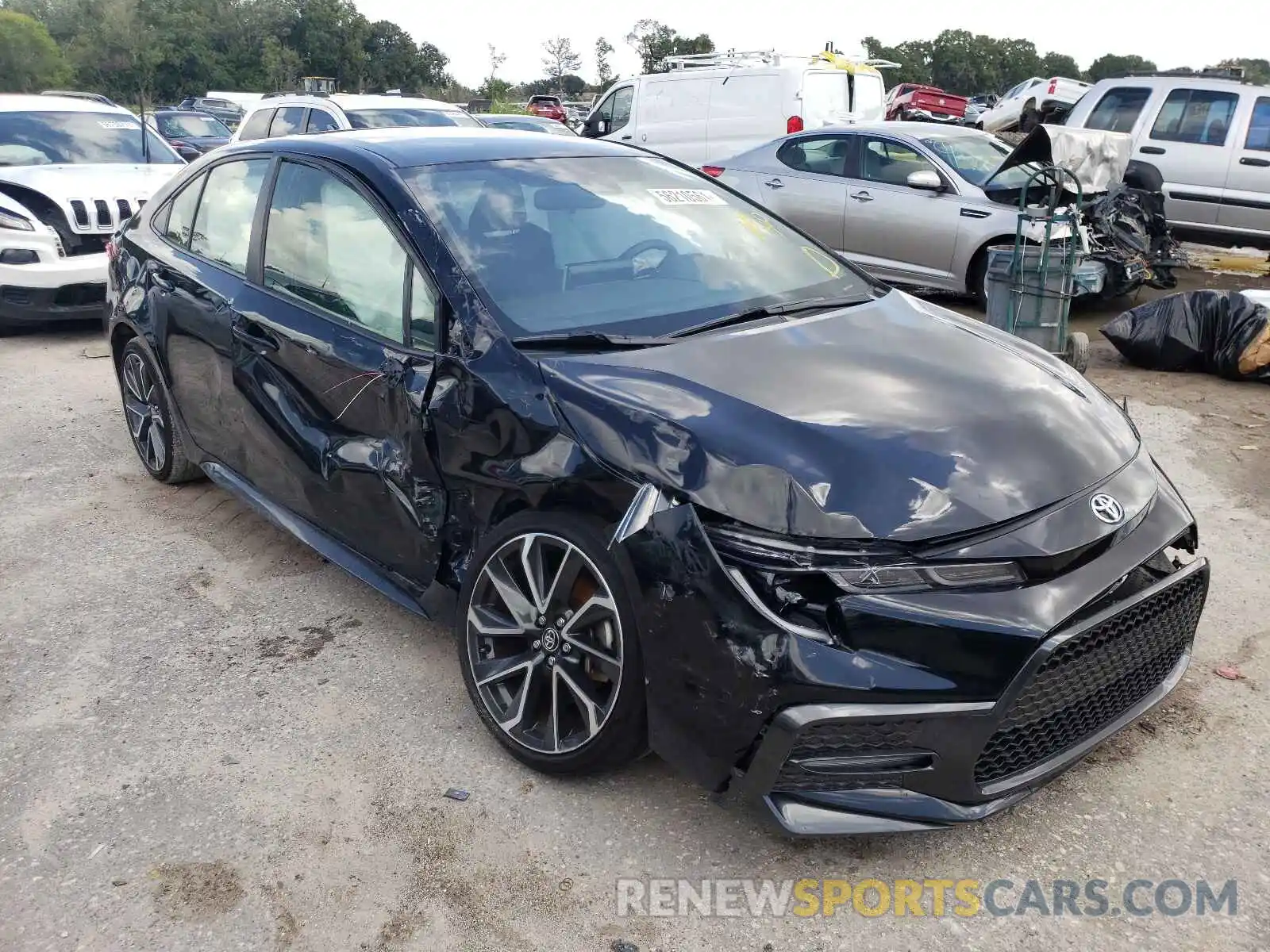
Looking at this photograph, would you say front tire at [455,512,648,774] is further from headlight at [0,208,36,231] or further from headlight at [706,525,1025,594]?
headlight at [0,208,36,231]

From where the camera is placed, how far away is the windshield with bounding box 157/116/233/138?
63.7ft

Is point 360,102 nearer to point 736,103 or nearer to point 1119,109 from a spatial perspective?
point 736,103

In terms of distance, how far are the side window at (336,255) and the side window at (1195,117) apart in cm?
969

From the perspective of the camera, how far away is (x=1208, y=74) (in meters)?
11.0

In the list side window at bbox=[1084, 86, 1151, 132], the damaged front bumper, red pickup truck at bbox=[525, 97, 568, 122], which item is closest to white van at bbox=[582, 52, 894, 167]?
side window at bbox=[1084, 86, 1151, 132]

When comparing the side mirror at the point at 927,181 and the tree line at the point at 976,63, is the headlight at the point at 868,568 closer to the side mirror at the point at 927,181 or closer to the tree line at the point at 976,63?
the side mirror at the point at 927,181

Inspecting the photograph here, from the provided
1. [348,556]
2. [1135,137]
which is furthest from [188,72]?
[348,556]

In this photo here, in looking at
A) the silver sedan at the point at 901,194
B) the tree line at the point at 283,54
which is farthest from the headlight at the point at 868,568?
the tree line at the point at 283,54

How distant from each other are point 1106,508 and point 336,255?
8.10 feet

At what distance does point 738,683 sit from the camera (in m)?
2.33

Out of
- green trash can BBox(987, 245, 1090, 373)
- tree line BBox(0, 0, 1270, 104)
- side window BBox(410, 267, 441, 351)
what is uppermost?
tree line BBox(0, 0, 1270, 104)

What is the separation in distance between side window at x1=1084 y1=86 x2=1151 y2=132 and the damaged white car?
1.95 meters

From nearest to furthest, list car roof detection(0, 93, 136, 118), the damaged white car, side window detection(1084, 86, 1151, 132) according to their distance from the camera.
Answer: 1. the damaged white car
2. car roof detection(0, 93, 136, 118)
3. side window detection(1084, 86, 1151, 132)

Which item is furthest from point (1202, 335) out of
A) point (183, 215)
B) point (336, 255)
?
point (183, 215)
